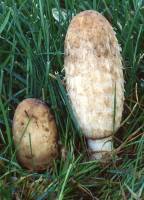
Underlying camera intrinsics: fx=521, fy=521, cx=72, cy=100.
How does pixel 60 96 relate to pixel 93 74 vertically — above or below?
below

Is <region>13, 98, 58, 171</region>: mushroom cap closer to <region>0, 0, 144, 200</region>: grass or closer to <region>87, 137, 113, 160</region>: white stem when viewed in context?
<region>0, 0, 144, 200</region>: grass

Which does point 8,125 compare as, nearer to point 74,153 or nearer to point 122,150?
point 74,153

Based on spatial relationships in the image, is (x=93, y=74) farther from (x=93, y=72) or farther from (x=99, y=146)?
(x=99, y=146)

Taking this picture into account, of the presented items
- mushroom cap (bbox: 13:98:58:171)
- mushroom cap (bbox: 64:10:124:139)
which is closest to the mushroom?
mushroom cap (bbox: 64:10:124:139)

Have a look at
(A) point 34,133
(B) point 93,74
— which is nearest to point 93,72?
(B) point 93,74

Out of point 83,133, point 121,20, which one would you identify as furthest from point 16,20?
point 83,133
